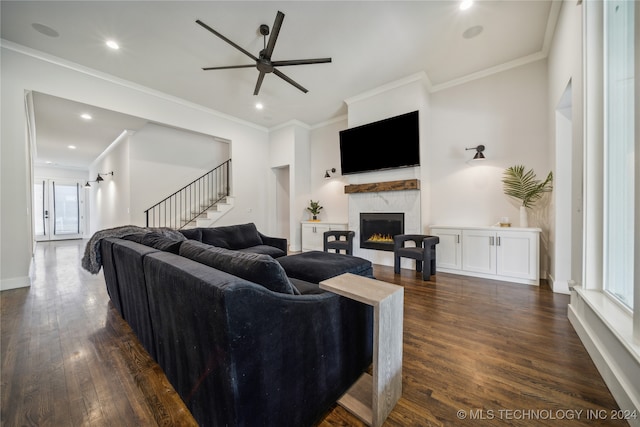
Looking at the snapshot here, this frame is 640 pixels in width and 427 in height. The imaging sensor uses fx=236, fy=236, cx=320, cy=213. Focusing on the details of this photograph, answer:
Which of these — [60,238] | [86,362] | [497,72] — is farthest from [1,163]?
[60,238]

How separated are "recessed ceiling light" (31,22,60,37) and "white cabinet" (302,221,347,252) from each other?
496 centimetres

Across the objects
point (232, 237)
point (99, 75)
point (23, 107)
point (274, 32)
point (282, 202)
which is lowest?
point (232, 237)

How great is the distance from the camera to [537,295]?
282cm

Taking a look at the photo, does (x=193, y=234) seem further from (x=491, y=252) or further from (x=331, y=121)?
(x=491, y=252)

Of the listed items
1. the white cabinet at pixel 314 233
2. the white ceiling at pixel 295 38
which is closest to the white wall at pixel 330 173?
the white cabinet at pixel 314 233

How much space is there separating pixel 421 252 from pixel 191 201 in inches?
227

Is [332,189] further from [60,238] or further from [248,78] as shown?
[60,238]

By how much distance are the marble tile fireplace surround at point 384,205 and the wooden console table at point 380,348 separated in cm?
321

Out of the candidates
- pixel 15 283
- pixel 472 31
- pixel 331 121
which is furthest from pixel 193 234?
pixel 472 31

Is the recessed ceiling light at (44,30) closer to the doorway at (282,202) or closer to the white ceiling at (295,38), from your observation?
the white ceiling at (295,38)

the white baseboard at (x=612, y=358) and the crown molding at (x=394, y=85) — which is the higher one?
the crown molding at (x=394, y=85)

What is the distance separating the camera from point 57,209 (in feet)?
31.1

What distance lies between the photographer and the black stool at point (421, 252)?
3.47 metres

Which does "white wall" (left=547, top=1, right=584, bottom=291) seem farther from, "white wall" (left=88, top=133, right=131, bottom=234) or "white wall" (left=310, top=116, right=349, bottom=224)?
"white wall" (left=88, top=133, right=131, bottom=234)
